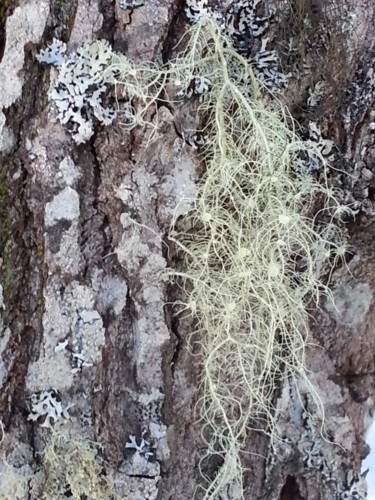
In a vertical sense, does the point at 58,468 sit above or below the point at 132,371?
below

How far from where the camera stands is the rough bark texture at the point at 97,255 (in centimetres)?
89

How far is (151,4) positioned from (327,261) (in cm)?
41

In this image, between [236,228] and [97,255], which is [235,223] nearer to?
[236,228]

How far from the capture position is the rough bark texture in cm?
89

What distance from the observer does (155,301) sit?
91 centimetres

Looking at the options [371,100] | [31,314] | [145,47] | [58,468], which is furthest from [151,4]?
[58,468]

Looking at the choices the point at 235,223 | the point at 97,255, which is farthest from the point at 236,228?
the point at 97,255

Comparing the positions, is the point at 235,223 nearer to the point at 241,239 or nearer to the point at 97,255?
the point at 241,239

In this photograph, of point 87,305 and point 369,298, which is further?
point 369,298

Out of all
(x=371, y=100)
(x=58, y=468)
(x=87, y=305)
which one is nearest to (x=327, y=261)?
(x=371, y=100)

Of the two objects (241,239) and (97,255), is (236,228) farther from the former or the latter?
(97,255)

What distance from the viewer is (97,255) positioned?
35.5 inches

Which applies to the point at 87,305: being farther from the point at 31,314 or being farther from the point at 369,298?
the point at 369,298

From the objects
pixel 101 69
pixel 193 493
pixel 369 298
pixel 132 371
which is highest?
pixel 101 69
